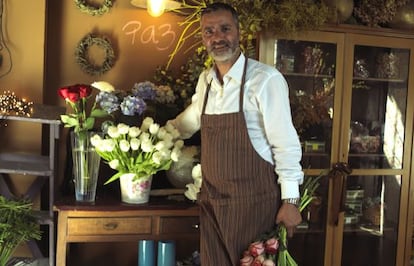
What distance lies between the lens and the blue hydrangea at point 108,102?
213cm

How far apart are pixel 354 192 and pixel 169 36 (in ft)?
4.67

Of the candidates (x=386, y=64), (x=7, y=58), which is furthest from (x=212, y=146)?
(x=386, y=64)

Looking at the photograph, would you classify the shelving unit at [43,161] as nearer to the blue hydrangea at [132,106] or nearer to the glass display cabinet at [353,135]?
the blue hydrangea at [132,106]

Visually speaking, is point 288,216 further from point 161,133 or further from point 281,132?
→ point 161,133

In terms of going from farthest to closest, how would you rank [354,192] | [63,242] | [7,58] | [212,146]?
[354,192], [7,58], [63,242], [212,146]

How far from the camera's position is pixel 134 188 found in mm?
2107

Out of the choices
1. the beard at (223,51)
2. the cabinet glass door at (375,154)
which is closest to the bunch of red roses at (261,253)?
the beard at (223,51)

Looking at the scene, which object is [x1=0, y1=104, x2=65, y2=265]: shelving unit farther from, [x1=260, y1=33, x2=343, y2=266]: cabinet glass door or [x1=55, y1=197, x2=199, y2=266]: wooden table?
[x1=260, y1=33, x2=343, y2=266]: cabinet glass door

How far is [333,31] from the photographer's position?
2.59 meters

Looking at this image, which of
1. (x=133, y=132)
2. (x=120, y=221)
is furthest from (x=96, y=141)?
(x=120, y=221)

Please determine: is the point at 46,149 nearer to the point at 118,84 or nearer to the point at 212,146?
the point at 118,84

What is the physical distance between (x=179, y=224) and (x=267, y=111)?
0.73 m

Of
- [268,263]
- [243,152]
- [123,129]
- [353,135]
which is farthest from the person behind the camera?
[353,135]

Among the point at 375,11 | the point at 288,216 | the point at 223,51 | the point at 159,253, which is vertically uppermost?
the point at 375,11
